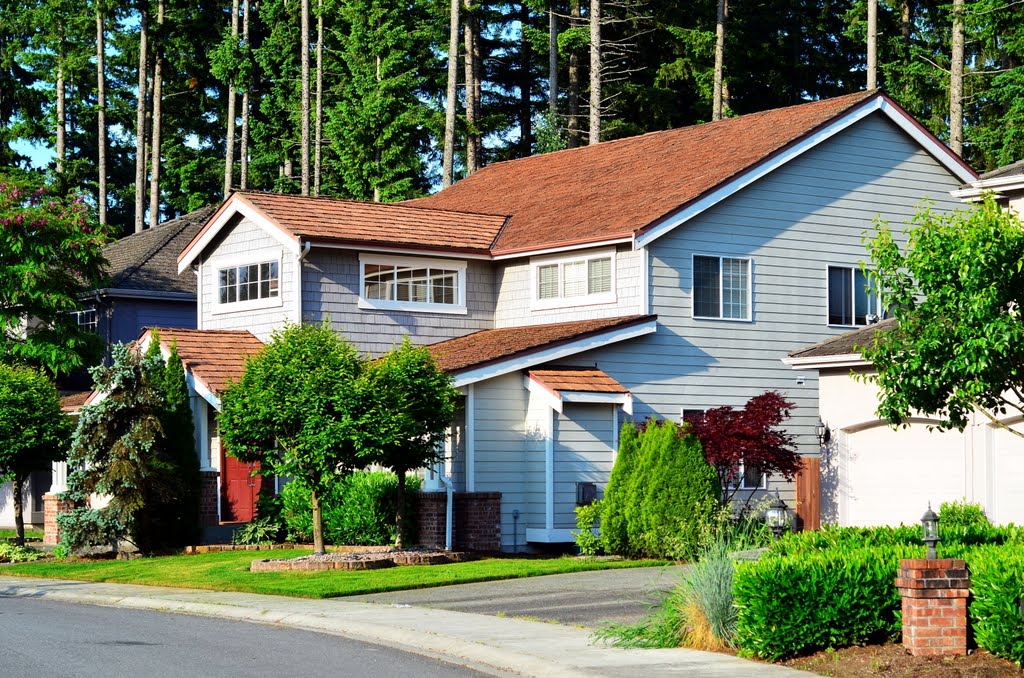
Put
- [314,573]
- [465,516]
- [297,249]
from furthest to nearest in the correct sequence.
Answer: [297,249], [465,516], [314,573]

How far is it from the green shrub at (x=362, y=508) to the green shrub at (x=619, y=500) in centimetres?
373

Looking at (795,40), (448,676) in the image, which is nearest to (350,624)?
(448,676)

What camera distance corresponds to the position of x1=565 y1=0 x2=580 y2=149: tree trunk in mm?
52875

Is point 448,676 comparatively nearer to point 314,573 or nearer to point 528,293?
point 314,573

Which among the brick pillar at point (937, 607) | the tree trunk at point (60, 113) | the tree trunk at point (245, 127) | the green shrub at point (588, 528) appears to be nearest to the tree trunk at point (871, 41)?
the green shrub at point (588, 528)

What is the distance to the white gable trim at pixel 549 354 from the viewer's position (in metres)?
27.0

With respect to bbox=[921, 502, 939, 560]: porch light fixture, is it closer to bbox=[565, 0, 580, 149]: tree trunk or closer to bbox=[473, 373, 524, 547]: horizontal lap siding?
bbox=[473, 373, 524, 547]: horizontal lap siding

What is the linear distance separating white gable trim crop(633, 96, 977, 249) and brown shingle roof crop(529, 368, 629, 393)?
2692mm

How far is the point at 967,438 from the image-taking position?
24.1 metres

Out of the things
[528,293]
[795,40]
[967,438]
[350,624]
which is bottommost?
[350,624]

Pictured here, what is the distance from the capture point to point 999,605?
13.0m

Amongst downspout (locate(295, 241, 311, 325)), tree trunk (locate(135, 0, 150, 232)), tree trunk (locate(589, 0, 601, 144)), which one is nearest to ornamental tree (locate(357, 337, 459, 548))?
downspout (locate(295, 241, 311, 325))

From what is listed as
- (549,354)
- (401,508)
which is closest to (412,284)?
(549,354)

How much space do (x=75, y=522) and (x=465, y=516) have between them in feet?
24.3
